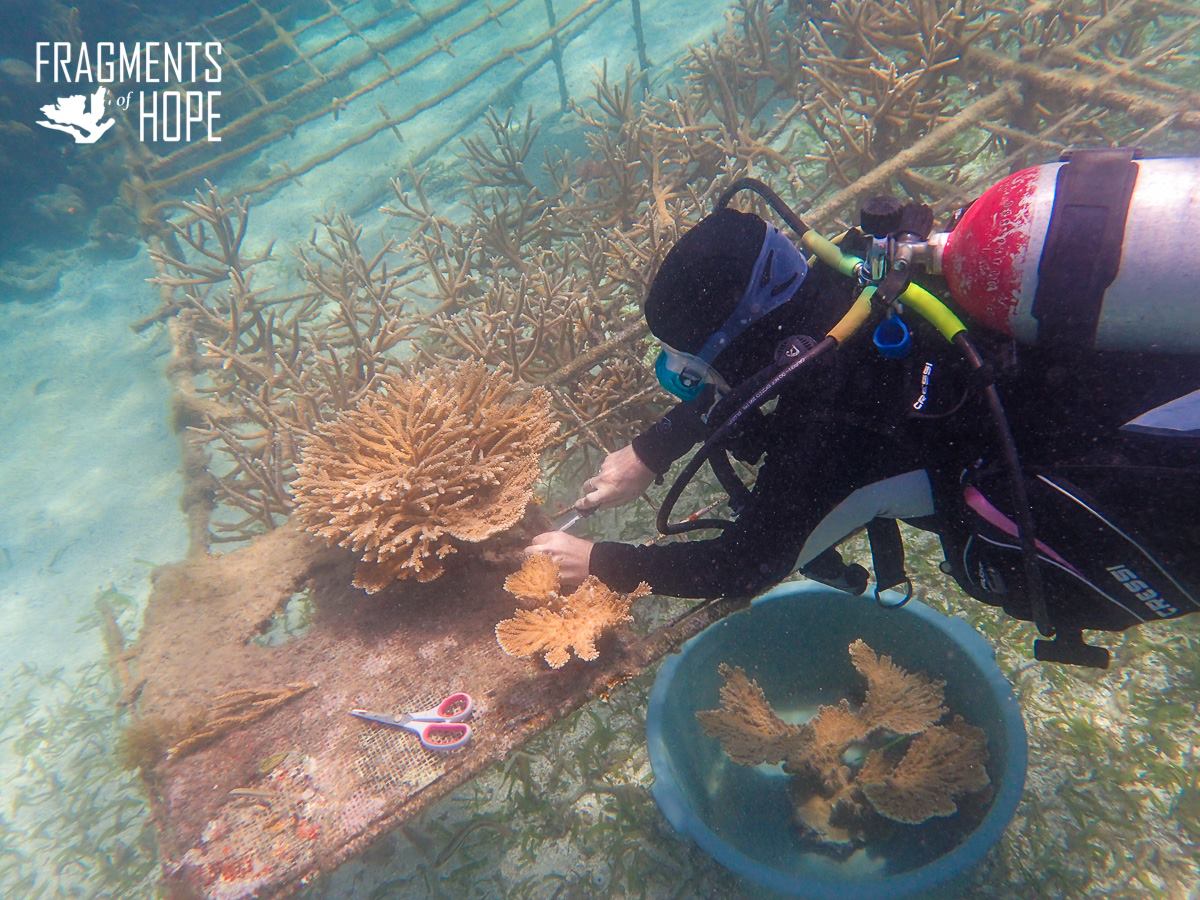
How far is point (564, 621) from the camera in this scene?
2.45m

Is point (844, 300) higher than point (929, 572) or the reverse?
higher

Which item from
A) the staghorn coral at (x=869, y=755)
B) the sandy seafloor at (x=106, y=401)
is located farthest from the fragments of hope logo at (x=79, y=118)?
the staghorn coral at (x=869, y=755)

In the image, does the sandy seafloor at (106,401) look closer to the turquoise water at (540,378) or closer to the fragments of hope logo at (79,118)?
the turquoise water at (540,378)

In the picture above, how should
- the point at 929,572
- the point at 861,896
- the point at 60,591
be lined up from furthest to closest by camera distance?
the point at 60,591 → the point at 929,572 → the point at 861,896

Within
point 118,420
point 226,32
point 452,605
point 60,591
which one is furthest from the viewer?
point 226,32

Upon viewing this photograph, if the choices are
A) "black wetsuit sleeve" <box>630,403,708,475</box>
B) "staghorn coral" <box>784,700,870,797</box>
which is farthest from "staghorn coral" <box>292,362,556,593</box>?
"staghorn coral" <box>784,700,870,797</box>

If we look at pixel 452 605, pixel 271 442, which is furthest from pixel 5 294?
pixel 452 605

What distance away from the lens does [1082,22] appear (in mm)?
5934

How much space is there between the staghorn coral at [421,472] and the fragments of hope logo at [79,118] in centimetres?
1662

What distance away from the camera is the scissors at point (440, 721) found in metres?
2.38

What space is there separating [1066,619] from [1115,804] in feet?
6.45

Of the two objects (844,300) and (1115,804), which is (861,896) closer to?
(1115,804)

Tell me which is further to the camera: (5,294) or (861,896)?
(5,294)

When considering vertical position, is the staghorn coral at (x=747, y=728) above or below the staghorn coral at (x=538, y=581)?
below
